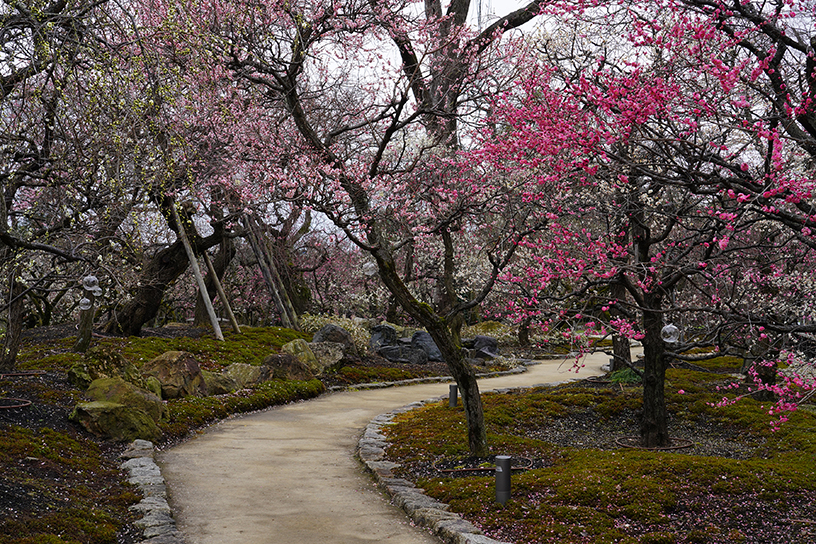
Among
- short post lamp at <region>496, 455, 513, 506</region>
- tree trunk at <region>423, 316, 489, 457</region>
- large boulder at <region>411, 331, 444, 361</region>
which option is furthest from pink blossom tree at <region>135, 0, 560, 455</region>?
large boulder at <region>411, 331, 444, 361</region>

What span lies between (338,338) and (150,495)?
39.0 feet

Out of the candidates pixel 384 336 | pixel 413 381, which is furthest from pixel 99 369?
pixel 384 336

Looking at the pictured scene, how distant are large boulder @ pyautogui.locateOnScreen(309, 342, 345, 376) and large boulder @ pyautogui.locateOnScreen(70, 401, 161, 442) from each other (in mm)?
7597

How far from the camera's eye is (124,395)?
938cm

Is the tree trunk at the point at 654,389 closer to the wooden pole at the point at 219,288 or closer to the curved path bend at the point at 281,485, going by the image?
the curved path bend at the point at 281,485

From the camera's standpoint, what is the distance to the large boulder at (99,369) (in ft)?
34.0

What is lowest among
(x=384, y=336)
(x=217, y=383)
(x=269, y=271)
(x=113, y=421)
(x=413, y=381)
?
(x=413, y=381)

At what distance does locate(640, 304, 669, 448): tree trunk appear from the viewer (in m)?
9.44

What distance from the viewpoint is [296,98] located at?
888 cm

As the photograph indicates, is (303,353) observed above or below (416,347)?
above

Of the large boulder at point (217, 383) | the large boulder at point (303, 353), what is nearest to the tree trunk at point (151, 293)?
the large boulder at point (303, 353)

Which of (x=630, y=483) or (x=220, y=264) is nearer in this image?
(x=630, y=483)

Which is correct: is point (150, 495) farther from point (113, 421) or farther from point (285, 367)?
point (285, 367)

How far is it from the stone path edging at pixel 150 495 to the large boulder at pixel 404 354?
11882mm
